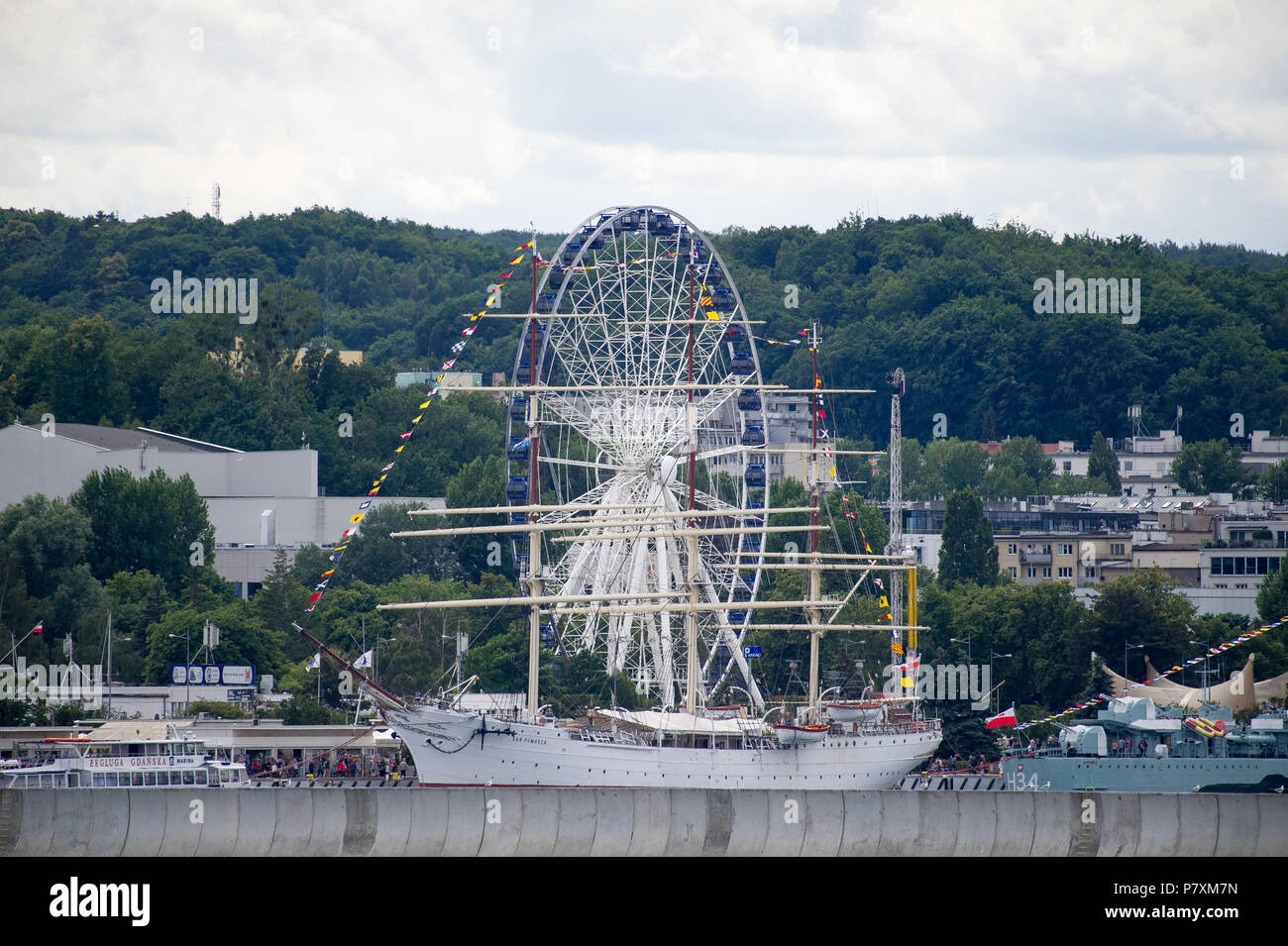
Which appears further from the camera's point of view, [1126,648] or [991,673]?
[1126,648]

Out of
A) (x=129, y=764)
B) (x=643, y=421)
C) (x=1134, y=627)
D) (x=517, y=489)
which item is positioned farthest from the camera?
(x=1134, y=627)

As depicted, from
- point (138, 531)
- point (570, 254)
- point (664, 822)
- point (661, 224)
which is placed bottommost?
point (664, 822)

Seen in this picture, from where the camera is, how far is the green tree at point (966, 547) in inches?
5625

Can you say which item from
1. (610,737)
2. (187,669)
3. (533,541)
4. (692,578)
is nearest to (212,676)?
(187,669)

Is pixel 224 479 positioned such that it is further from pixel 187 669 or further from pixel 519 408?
pixel 519 408

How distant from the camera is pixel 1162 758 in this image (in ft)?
312

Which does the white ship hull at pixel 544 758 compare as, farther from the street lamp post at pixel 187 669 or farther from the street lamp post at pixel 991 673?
the street lamp post at pixel 991 673

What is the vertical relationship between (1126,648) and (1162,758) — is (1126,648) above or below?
above

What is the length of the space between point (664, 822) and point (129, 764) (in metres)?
27.7

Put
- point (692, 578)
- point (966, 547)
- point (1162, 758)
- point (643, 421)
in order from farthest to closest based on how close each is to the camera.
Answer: point (966, 547) → point (643, 421) → point (1162, 758) → point (692, 578)

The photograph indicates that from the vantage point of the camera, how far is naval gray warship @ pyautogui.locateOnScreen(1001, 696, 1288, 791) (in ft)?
309

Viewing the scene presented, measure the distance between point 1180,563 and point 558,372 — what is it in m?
59.8

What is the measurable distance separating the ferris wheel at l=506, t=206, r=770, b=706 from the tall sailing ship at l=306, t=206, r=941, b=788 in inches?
5.3

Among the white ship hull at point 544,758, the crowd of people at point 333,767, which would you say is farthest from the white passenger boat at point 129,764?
the white ship hull at point 544,758
